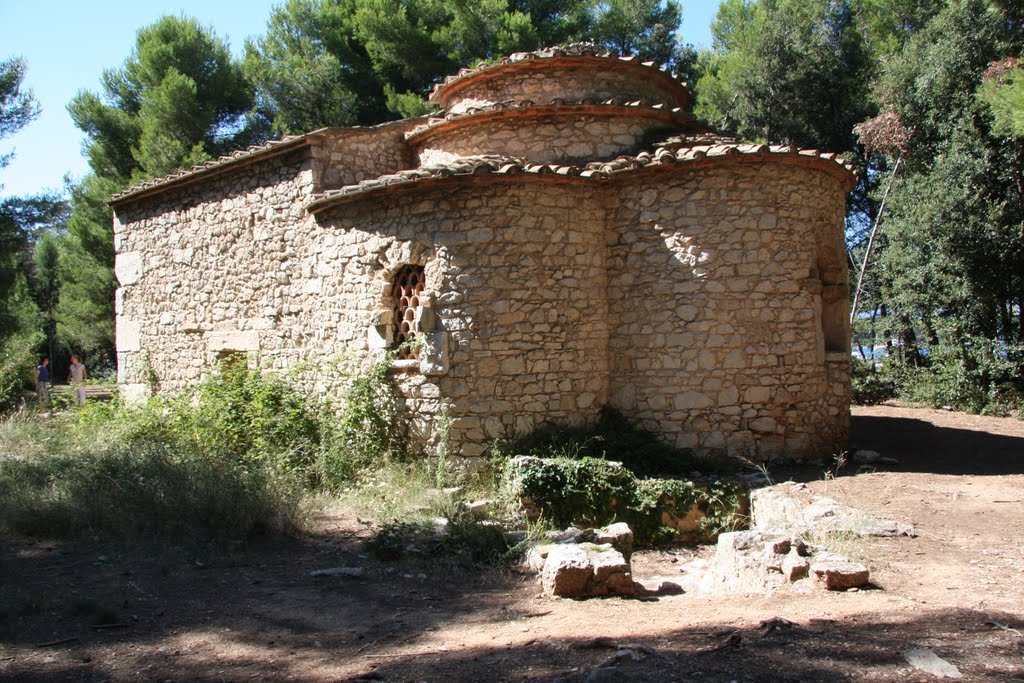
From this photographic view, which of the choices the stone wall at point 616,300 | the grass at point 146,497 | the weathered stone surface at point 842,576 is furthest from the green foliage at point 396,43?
the weathered stone surface at point 842,576

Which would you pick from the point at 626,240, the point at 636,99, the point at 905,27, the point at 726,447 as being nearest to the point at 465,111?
the point at 636,99

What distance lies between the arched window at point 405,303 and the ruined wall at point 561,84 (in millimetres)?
2847

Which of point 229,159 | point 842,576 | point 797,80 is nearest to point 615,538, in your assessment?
point 842,576

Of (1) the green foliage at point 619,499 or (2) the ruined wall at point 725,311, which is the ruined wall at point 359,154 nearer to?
(2) the ruined wall at point 725,311

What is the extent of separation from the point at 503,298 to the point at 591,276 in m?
1.22

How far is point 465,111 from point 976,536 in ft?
25.6

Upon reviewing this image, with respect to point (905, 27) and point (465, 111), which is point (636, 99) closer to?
point (465, 111)

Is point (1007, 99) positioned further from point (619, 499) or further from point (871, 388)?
point (619, 499)

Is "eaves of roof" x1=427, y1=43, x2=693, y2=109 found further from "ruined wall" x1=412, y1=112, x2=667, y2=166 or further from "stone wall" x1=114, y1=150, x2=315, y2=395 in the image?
"stone wall" x1=114, y1=150, x2=315, y2=395

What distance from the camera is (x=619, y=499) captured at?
744 centimetres

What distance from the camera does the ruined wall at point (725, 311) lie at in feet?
28.1

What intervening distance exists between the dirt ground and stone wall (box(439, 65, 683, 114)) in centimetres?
627

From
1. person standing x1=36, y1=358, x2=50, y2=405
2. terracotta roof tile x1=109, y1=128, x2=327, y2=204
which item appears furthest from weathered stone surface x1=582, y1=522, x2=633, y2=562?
person standing x1=36, y1=358, x2=50, y2=405

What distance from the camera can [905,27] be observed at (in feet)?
61.7
